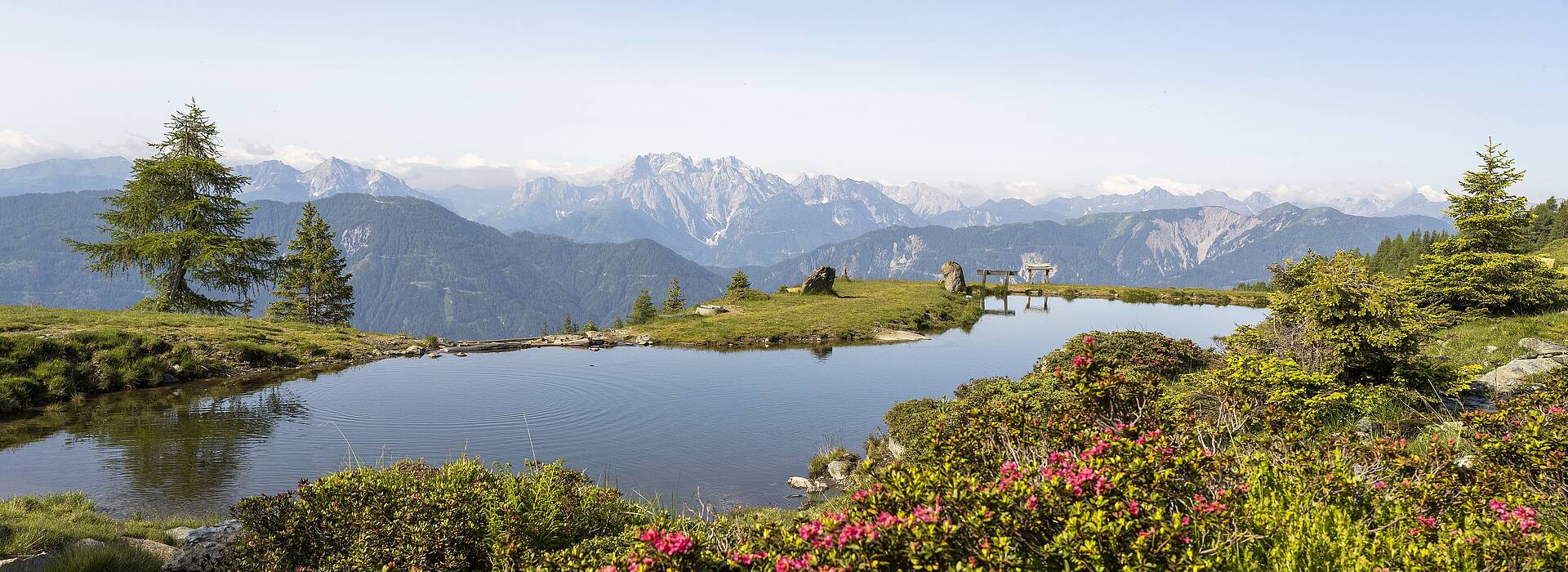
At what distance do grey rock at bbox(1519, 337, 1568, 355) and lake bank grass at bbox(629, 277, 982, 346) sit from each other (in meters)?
24.8

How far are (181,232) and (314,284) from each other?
78.0 ft

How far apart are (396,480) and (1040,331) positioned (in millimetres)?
38004

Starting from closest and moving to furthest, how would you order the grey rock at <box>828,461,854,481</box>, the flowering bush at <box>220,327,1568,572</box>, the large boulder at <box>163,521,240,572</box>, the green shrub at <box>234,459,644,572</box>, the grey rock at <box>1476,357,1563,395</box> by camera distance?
1. the flowering bush at <box>220,327,1568,572</box>
2. the green shrub at <box>234,459,644,572</box>
3. the large boulder at <box>163,521,240,572</box>
4. the grey rock at <box>1476,357,1563,395</box>
5. the grey rock at <box>828,461,854,481</box>

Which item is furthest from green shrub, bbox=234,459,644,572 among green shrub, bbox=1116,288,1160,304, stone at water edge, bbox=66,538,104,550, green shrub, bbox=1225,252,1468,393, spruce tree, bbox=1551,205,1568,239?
spruce tree, bbox=1551,205,1568,239

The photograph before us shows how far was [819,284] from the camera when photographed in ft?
191

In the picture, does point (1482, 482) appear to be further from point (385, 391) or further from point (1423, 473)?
point (385, 391)

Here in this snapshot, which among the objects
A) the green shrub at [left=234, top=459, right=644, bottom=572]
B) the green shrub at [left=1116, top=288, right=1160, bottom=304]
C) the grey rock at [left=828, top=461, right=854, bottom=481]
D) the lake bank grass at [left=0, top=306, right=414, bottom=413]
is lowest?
the grey rock at [left=828, top=461, right=854, bottom=481]

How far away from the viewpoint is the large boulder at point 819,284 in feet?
188

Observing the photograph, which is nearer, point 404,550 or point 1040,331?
point 404,550

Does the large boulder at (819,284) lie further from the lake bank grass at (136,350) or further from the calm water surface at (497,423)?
the lake bank grass at (136,350)

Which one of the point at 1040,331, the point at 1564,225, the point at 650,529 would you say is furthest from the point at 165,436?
the point at 1564,225

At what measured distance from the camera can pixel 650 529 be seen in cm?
525

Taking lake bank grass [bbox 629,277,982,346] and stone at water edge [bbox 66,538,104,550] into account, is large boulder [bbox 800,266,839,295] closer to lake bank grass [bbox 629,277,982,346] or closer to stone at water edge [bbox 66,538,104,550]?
lake bank grass [bbox 629,277,982,346]

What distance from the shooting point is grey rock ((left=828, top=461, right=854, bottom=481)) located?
15055 mm
